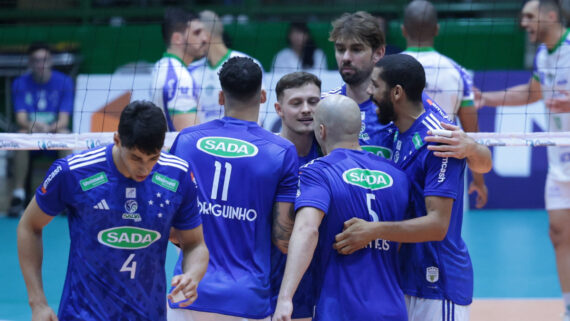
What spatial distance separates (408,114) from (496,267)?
4.91m

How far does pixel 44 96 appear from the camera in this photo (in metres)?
11.1

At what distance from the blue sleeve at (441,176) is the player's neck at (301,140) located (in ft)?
2.65

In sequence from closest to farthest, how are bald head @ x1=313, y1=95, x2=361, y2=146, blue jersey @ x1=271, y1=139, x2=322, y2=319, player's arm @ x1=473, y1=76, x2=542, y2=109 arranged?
1. bald head @ x1=313, y1=95, x2=361, y2=146
2. blue jersey @ x1=271, y1=139, x2=322, y2=319
3. player's arm @ x1=473, y1=76, x2=542, y2=109

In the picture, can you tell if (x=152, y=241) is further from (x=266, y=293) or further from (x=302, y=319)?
(x=302, y=319)

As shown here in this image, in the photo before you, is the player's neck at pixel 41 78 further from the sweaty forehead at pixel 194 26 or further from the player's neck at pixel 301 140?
the player's neck at pixel 301 140

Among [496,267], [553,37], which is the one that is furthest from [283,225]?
[496,267]

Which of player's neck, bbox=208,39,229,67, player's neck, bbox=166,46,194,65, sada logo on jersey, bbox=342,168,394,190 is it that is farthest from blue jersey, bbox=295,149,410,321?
player's neck, bbox=208,39,229,67

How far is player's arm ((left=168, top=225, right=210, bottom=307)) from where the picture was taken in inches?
136

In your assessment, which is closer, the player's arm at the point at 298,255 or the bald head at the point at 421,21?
the player's arm at the point at 298,255

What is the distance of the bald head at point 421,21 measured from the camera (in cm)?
653

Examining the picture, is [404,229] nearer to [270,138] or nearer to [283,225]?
[283,225]

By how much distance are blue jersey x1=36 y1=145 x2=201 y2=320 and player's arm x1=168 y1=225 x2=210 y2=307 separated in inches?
5.7

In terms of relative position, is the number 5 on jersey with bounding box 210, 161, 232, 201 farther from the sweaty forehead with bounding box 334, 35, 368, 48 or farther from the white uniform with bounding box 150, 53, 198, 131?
the white uniform with bounding box 150, 53, 198, 131

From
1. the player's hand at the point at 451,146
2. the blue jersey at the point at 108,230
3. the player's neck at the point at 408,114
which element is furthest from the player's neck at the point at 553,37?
the blue jersey at the point at 108,230
